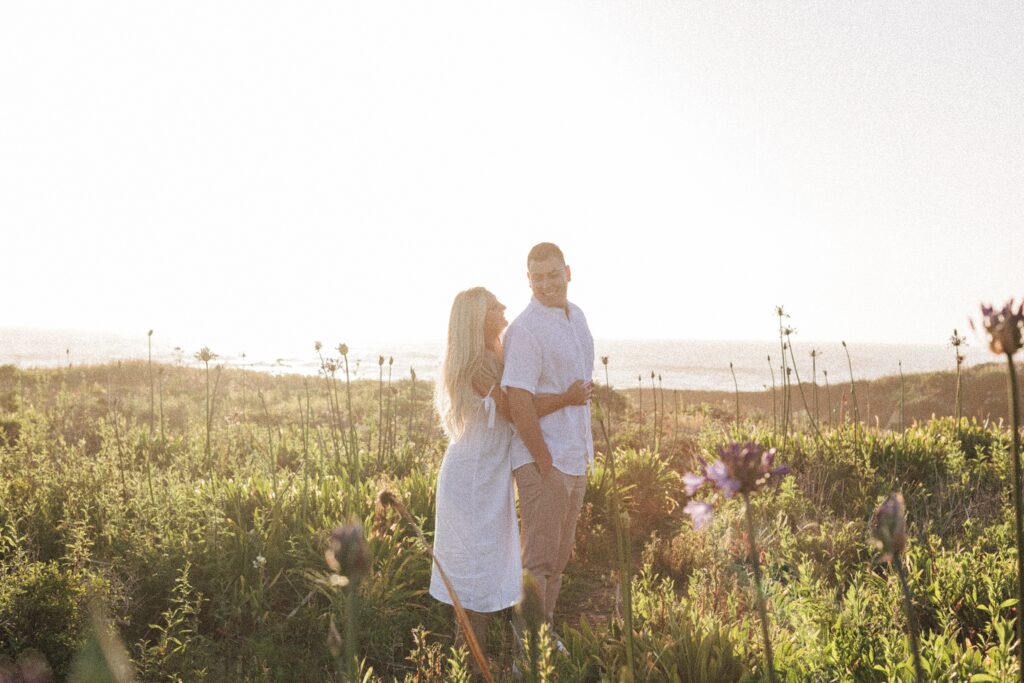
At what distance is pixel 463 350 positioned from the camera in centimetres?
329

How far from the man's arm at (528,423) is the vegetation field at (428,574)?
0.47m

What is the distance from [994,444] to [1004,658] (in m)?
4.69

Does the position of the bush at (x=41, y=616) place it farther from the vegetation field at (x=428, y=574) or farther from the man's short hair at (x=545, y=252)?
the man's short hair at (x=545, y=252)

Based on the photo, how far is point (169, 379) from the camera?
17484mm

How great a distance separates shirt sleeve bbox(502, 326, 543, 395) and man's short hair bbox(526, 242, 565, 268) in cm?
39

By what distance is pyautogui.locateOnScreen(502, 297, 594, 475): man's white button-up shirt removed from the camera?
3219 millimetres

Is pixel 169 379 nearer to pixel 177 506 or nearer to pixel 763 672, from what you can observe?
pixel 177 506

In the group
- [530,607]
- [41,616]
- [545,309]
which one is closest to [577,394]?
[545,309]

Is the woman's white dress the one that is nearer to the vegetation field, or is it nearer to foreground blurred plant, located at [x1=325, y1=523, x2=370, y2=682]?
the vegetation field

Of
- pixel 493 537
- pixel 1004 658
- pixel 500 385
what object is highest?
pixel 500 385

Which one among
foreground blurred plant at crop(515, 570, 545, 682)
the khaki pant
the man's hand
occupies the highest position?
the man's hand

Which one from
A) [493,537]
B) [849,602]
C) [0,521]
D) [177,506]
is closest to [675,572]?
[849,602]

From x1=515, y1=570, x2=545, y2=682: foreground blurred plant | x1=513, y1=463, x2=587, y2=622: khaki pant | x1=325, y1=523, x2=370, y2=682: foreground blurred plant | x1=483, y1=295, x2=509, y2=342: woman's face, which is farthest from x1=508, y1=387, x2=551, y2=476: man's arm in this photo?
x1=325, y1=523, x2=370, y2=682: foreground blurred plant

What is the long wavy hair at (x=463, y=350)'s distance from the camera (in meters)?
3.28
